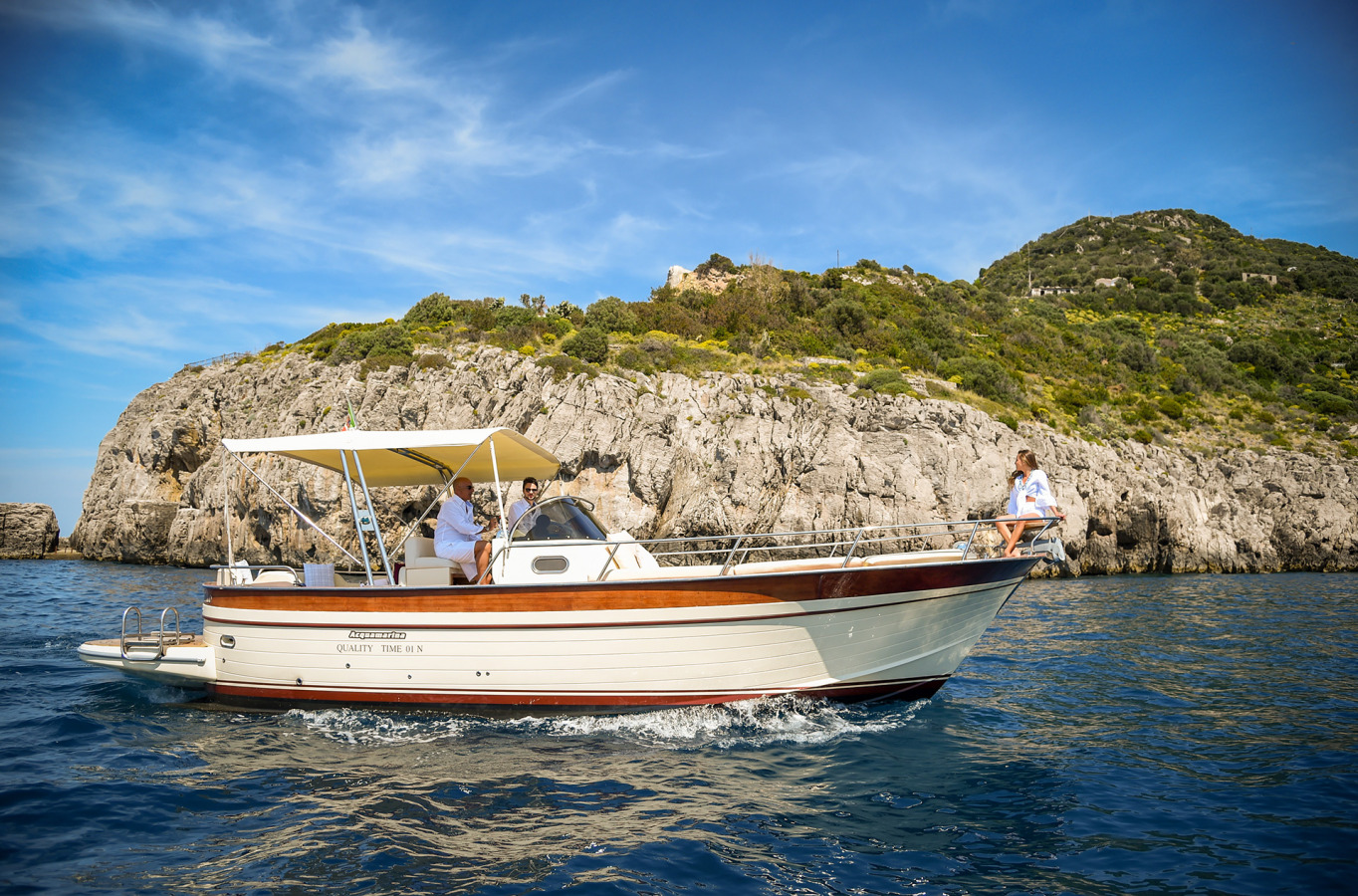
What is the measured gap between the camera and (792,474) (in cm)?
2811

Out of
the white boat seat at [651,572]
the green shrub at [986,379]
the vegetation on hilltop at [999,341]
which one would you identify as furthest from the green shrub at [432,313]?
the white boat seat at [651,572]

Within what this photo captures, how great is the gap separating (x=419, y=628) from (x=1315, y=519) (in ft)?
119

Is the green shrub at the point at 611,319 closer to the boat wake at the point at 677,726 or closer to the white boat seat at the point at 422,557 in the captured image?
the white boat seat at the point at 422,557

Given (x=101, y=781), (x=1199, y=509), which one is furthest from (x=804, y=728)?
(x=1199, y=509)

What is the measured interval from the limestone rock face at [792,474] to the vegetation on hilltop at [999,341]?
2.11 meters

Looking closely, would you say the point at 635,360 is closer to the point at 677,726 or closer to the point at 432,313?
the point at 432,313

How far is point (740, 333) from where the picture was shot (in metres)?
39.0

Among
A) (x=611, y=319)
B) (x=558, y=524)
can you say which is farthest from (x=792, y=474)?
(x=558, y=524)

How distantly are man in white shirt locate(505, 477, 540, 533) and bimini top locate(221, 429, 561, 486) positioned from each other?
18.6 inches

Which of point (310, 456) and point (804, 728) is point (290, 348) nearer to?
point (310, 456)

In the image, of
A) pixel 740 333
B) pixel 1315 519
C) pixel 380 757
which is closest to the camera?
pixel 380 757

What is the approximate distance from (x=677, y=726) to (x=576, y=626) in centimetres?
153

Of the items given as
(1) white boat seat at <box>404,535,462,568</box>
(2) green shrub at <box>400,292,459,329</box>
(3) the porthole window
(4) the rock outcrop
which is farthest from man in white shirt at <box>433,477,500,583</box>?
(4) the rock outcrop

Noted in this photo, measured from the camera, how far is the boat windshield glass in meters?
8.73
